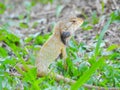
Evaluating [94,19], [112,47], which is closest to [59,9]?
[94,19]

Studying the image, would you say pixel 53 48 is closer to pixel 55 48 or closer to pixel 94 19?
pixel 55 48

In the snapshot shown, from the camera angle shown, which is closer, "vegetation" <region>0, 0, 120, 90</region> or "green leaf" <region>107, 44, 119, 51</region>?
"vegetation" <region>0, 0, 120, 90</region>

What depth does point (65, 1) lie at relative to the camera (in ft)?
29.0

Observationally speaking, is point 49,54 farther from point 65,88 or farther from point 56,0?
point 56,0

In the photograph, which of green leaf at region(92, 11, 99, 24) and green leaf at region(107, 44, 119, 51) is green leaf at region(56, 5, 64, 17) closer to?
green leaf at region(92, 11, 99, 24)

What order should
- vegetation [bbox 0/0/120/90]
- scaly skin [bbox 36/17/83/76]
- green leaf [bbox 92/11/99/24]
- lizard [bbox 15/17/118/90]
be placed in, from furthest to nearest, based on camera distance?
green leaf [bbox 92/11/99/24], scaly skin [bbox 36/17/83/76], lizard [bbox 15/17/118/90], vegetation [bbox 0/0/120/90]

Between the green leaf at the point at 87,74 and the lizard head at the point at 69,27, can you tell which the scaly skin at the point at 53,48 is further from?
the green leaf at the point at 87,74

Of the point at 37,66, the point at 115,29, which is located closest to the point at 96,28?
the point at 115,29

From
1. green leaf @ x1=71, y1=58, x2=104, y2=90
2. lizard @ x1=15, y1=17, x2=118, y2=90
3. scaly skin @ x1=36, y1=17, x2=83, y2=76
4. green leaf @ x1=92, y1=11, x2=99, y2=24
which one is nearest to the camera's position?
green leaf @ x1=71, y1=58, x2=104, y2=90

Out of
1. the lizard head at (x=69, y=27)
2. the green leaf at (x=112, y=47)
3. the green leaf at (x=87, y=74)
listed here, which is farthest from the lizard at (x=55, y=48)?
the green leaf at (x=87, y=74)

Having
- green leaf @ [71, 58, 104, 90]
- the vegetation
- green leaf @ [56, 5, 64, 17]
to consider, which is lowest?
the vegetation

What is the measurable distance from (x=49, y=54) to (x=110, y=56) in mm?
720

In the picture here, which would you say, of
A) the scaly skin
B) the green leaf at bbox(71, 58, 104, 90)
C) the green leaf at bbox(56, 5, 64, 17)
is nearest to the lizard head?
the scaly skin

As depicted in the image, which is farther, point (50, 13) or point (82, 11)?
point (50, 13)
